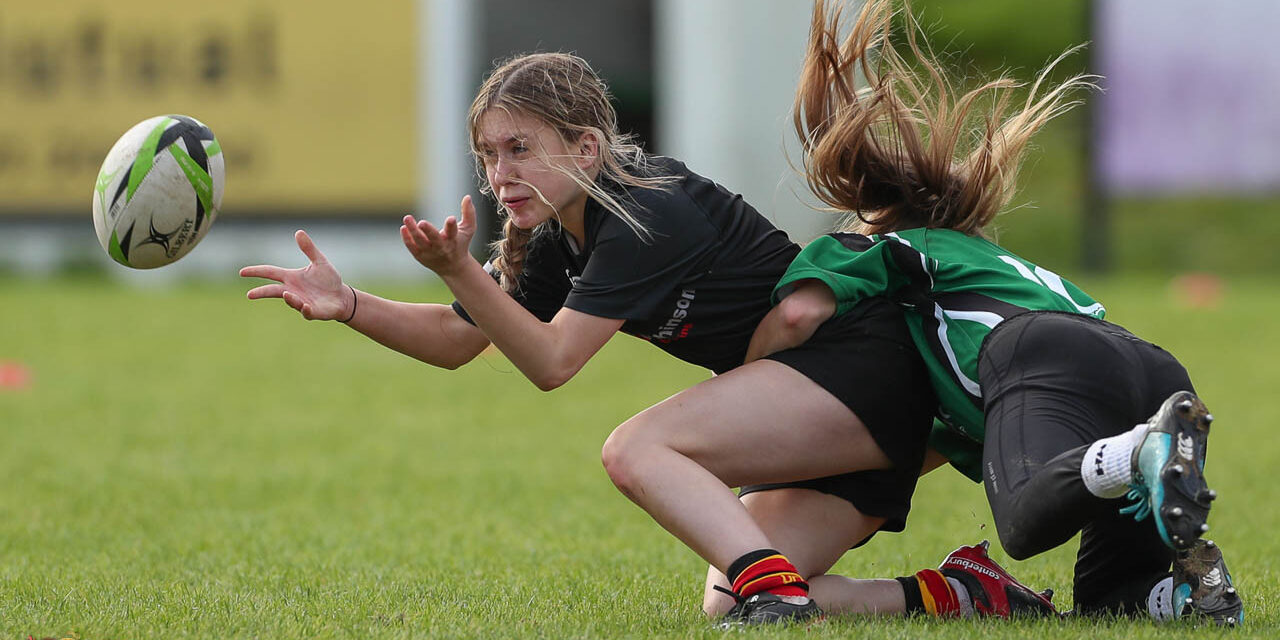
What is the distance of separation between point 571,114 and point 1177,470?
59.9 inches

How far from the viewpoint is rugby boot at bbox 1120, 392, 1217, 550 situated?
9.06 ft

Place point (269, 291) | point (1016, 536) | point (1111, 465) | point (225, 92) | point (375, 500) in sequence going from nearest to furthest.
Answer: point (1111, 465) < point (1016, 536) < point (269, 291) < point (375, 500) < point (225, 92)

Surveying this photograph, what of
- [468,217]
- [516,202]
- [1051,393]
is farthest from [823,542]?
[468,217]

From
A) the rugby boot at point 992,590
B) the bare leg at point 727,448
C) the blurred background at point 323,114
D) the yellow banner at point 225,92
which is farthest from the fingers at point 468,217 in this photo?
the yellow banner at point 225,92

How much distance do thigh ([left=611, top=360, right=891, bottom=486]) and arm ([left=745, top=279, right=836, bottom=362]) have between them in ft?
0.22

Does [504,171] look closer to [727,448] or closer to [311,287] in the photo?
[311,287]

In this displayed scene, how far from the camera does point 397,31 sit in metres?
16.8

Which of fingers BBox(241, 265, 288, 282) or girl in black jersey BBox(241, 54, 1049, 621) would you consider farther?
fingers BBox(241, 265, 288, 282)

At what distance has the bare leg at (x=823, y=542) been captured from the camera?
3600 millimetres

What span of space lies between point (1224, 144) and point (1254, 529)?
11708mm

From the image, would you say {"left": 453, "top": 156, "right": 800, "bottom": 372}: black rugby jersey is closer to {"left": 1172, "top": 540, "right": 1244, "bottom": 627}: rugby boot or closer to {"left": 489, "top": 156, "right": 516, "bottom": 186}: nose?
{"left": 489, "top": 156, "right": 516, "bottom": 186}: nose

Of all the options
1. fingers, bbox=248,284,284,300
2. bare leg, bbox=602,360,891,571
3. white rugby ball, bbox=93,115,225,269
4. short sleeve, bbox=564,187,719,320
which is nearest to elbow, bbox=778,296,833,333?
bare leg, bbox=602,360,891,571

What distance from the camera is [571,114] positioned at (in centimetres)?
348

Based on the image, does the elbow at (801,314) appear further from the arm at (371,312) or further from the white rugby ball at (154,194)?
the white rugby ball at (154,194)
